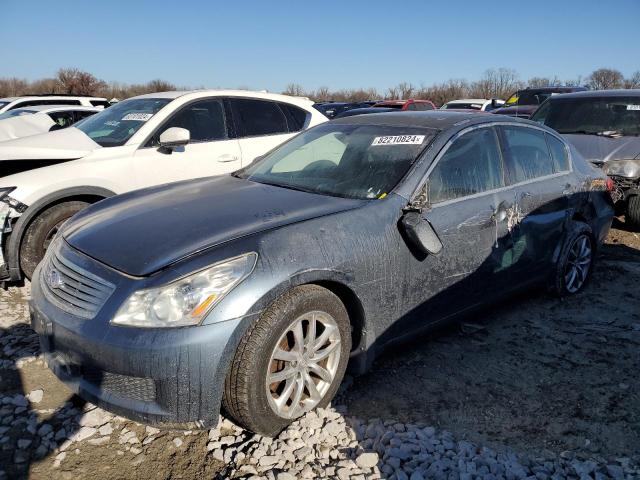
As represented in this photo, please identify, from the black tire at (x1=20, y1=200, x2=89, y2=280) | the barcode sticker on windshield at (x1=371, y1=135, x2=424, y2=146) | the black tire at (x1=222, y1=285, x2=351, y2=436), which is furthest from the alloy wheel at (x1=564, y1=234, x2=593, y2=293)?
the black tire at (x1=20, y1=200, x2=89, y2=280)

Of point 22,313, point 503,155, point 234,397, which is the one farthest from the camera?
point 22,313

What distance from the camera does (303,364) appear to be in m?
2.71

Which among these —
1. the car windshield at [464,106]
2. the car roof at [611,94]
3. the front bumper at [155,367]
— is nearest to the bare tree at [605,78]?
the car windshield at [464,106]

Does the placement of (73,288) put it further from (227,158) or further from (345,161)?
(227,158)

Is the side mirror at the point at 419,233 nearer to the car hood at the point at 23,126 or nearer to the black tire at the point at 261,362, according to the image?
the black tire at the point at 261,362

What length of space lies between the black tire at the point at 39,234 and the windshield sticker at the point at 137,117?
3.84ft

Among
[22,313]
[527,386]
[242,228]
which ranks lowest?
[527,386]

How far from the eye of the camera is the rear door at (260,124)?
568 cm

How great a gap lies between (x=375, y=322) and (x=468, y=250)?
2.88 ft

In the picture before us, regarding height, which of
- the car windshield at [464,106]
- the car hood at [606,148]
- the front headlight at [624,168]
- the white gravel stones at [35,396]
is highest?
the car windshield at [464,106]

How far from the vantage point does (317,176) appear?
355 centimetres

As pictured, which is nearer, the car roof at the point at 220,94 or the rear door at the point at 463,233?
the rear door at the point at 463,233

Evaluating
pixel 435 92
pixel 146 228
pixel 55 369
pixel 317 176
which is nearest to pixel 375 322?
pixel 317 176

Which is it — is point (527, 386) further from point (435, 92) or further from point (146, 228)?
point (435, 92)
